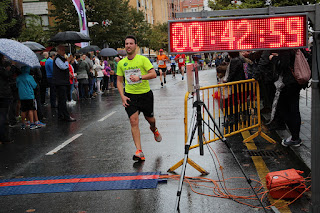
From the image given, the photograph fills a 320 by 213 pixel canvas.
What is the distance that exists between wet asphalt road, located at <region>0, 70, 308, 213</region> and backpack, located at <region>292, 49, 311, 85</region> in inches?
48.6

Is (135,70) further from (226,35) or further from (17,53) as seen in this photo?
(17,53)

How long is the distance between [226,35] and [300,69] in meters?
2.46

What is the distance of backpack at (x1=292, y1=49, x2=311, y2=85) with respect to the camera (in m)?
6.11

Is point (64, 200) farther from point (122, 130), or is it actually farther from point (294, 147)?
point (122, 130)

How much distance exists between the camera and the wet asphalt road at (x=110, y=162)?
4.59 m

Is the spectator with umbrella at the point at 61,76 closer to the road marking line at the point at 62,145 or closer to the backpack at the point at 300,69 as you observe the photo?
the road marking line at the point at 62,145

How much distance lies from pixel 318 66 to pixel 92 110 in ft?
35.5

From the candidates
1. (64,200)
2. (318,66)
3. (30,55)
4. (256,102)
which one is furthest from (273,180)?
(30,55)

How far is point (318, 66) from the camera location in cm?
360

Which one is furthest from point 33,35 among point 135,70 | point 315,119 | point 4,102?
point 315,119

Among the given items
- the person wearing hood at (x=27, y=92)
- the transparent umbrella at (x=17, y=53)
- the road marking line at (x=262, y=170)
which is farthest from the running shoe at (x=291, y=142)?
the person wearing hood at (x=27, y=92)

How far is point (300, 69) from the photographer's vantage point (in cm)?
614

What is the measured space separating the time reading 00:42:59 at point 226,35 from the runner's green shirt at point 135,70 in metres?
2.33

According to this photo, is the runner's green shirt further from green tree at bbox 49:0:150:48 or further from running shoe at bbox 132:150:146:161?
green tree at bbox 49:0:150:48
